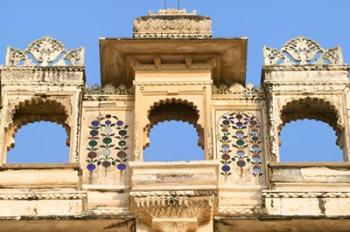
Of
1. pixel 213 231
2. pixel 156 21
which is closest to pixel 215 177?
pixel 213 231

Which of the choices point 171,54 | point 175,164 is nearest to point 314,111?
point 171,54

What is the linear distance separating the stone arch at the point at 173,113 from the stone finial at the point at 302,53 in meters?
1.23

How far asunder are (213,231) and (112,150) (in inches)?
77.8

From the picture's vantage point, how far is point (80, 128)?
16.8 meters

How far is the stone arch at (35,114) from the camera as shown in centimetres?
1689

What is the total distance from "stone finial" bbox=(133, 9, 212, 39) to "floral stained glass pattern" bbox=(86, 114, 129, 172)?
4.23 ft

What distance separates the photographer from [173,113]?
17375 millimetres

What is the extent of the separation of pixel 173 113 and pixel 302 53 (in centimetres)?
197

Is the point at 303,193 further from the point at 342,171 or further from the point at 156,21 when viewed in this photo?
the point at 156,21

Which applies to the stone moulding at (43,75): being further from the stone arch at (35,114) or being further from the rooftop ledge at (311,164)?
the rooftop ledge at (311,164)

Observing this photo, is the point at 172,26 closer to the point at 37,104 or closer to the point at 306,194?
the point at 37,104

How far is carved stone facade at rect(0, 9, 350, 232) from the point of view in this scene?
15.6 metres

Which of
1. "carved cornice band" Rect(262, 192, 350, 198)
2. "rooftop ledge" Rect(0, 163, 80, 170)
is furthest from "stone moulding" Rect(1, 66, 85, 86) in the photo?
"carved cornice band" Rect(262, 192, 350, 198)

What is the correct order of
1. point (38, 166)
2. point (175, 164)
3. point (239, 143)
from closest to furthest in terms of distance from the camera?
point (175, 164) < point (38, 166) < point (239, 143)
